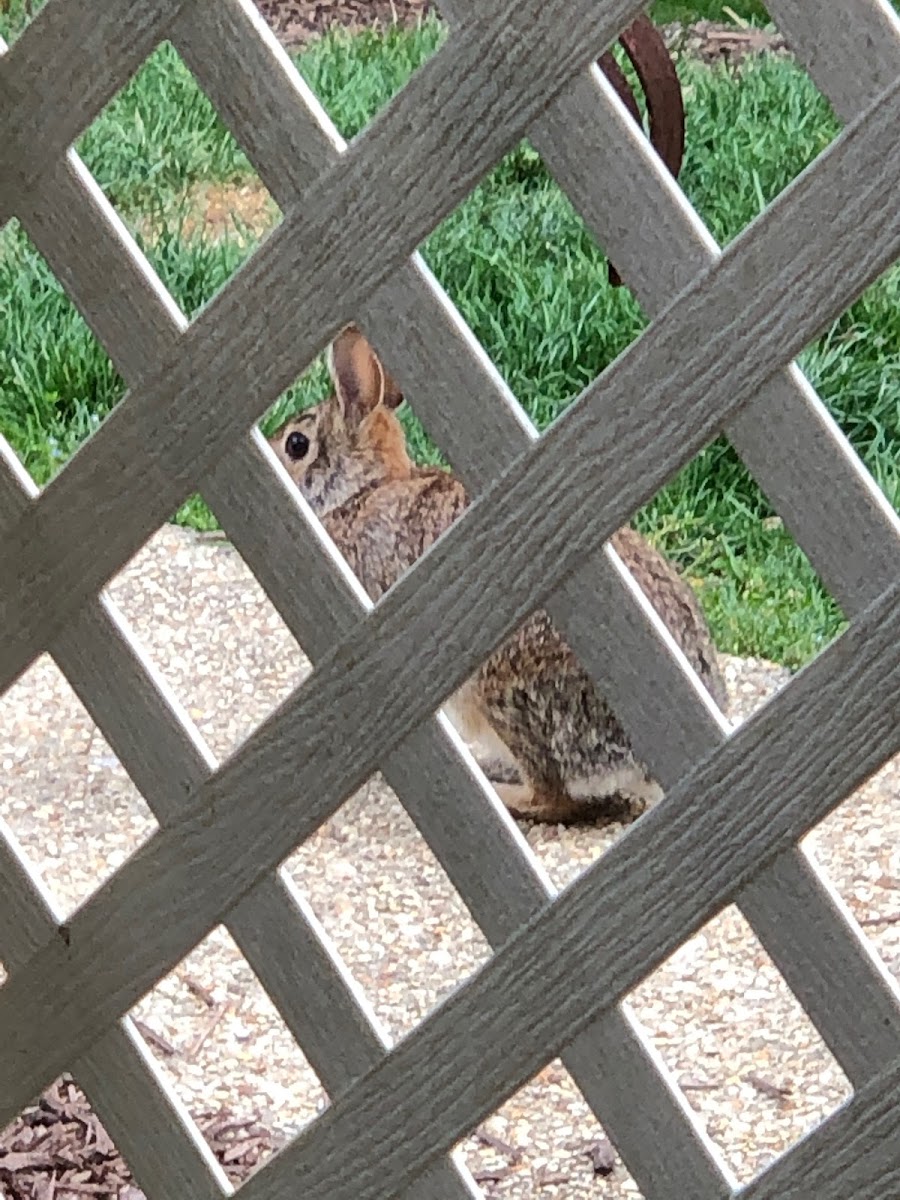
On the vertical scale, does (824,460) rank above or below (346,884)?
below

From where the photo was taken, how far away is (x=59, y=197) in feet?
4.04

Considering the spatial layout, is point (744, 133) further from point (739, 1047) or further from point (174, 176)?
point (739, 1047)

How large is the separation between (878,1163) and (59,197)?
94cm

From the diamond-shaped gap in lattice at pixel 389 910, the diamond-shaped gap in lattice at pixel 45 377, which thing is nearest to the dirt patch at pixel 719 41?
the diamond-shaped gap in lattice at pixel 45 377

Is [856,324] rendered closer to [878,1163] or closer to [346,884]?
[346,884]

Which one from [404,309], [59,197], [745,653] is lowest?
[404,309]

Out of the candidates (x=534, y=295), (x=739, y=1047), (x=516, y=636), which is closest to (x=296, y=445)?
(x=516, y=636)

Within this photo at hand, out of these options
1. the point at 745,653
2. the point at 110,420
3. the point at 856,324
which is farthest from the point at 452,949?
the point at 856,324

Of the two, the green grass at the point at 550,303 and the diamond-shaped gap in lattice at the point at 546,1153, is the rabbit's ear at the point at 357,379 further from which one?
the diamond-shaped gap in lattice at the point at 546,1153

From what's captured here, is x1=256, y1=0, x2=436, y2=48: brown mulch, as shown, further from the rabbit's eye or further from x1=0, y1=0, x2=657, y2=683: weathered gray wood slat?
x1=0, y1=0, x2=657, y2=683: weathered gray wood slat

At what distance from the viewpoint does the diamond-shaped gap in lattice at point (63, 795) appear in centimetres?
260

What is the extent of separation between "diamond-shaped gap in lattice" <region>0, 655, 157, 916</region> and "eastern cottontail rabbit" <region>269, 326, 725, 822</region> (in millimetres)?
547

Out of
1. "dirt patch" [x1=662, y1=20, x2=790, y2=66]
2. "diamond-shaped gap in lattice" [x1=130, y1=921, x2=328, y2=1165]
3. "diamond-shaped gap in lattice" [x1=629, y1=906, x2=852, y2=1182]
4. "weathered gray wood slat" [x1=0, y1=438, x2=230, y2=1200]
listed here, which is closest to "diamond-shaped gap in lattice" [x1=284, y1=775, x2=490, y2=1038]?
"diamond-shaped gap in lattice" [x1=130, y1=921, x2=328, y2=1165]

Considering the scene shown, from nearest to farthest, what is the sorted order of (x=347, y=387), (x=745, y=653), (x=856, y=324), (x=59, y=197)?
(x=59, y=197) < (x=347, y=387) < (x=745, y=653) < (x=856, y=324)
